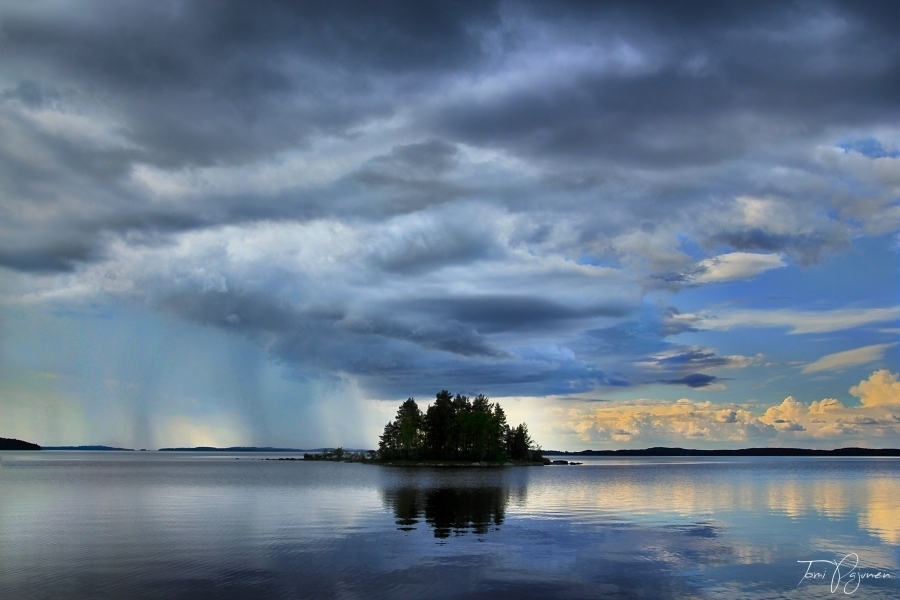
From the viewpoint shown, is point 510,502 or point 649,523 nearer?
point 649,523

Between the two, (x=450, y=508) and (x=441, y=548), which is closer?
(x=441, y=548)

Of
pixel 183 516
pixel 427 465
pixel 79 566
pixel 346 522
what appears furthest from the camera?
pixel 427 465

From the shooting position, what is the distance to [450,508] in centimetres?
6744

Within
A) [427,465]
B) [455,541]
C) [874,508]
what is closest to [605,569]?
[455,541]

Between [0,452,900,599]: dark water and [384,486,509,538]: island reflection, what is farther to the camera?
[384,486,509,538]: island reflection

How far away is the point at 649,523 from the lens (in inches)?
2232

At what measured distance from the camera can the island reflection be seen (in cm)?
5316

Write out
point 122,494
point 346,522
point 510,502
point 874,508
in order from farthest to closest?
1. point 122,494
2. point 510,502
3. point 874,508
4. point 346,522

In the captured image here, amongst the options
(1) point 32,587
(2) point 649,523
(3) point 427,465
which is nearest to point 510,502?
(2) point 649,523

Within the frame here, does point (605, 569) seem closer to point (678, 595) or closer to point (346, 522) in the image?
point (678, 595)

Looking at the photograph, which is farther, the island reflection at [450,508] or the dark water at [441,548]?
the island reflection at [450,508]

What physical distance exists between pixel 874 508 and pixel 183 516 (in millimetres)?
70225

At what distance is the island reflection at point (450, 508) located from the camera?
174ft

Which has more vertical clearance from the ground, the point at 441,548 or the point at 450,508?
the point at 441,548
